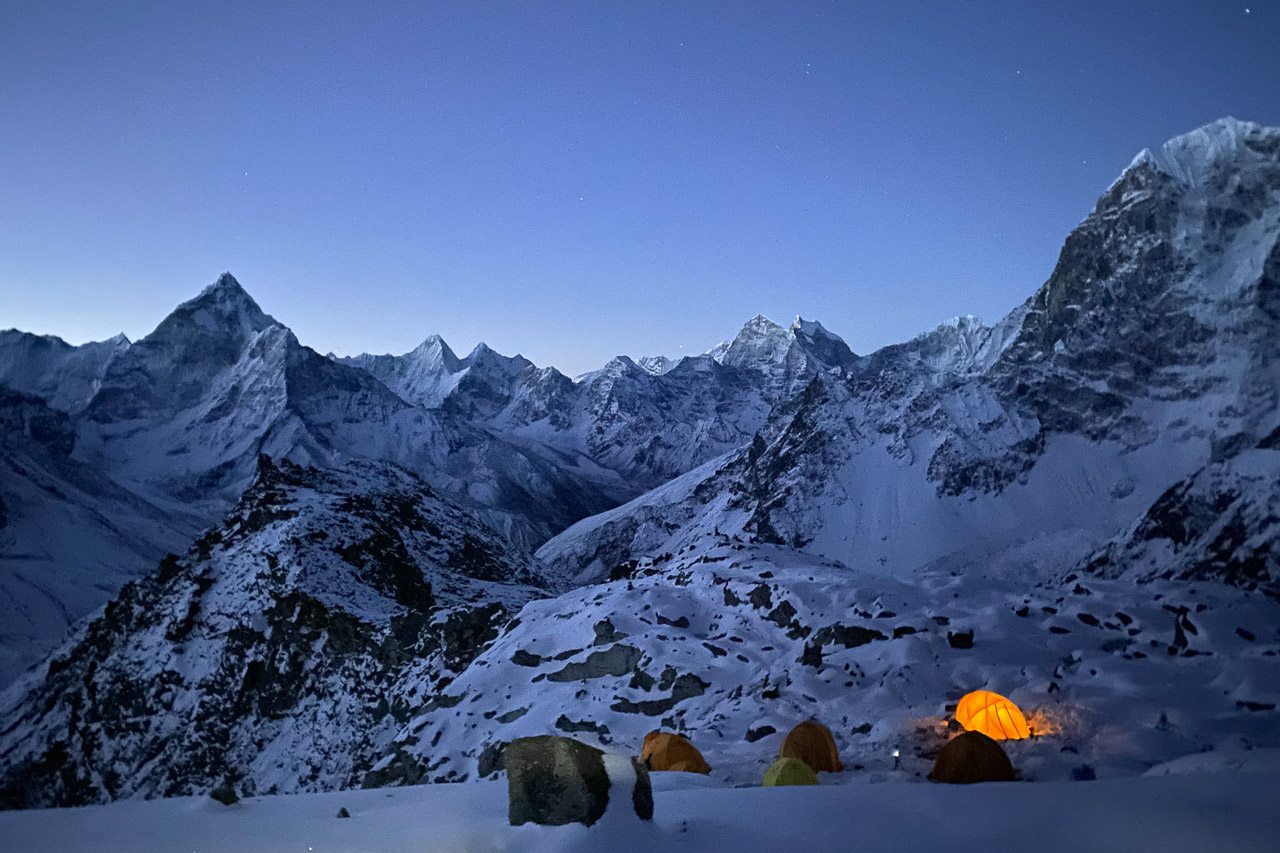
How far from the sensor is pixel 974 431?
126m

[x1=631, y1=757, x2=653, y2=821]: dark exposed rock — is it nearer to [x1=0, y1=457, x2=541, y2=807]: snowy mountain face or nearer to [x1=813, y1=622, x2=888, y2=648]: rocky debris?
[x1=813, y1=622, x2=888, y2=648]: rocky debris

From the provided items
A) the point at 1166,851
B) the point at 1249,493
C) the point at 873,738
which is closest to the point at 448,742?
the point at 873,738

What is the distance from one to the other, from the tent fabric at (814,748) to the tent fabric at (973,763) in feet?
9.06

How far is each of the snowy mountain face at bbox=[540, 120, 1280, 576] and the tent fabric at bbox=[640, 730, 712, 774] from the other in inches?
3603

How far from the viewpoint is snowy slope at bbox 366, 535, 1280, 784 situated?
1808cm

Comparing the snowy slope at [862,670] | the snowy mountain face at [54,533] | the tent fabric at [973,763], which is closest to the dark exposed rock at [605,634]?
the snowy slope at [862,670]

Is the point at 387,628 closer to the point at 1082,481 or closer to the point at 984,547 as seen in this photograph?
the point at 984,547

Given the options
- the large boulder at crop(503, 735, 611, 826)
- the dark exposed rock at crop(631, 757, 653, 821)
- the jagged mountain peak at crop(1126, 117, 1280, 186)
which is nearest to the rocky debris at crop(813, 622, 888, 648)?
the dark exposed rock at crop(631, 757, 653, 821)

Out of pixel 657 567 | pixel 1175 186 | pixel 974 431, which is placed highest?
pixel 1175 186

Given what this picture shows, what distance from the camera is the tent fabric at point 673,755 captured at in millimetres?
18062

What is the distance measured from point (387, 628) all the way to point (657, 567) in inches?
494

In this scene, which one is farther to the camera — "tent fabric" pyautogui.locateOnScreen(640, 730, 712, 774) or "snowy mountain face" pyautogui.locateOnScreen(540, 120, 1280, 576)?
"snowy mountain face" pyautogui.locateOnScreen(540, 120, 1280, 576)

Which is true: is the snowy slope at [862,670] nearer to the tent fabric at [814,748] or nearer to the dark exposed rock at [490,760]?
the dark exposed rock at [490,760]

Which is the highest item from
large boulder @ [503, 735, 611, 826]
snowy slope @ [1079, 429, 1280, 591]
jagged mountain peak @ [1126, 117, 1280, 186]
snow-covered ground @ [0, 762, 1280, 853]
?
jagged mountain peak @ [1126, 117, 1280, 186]
